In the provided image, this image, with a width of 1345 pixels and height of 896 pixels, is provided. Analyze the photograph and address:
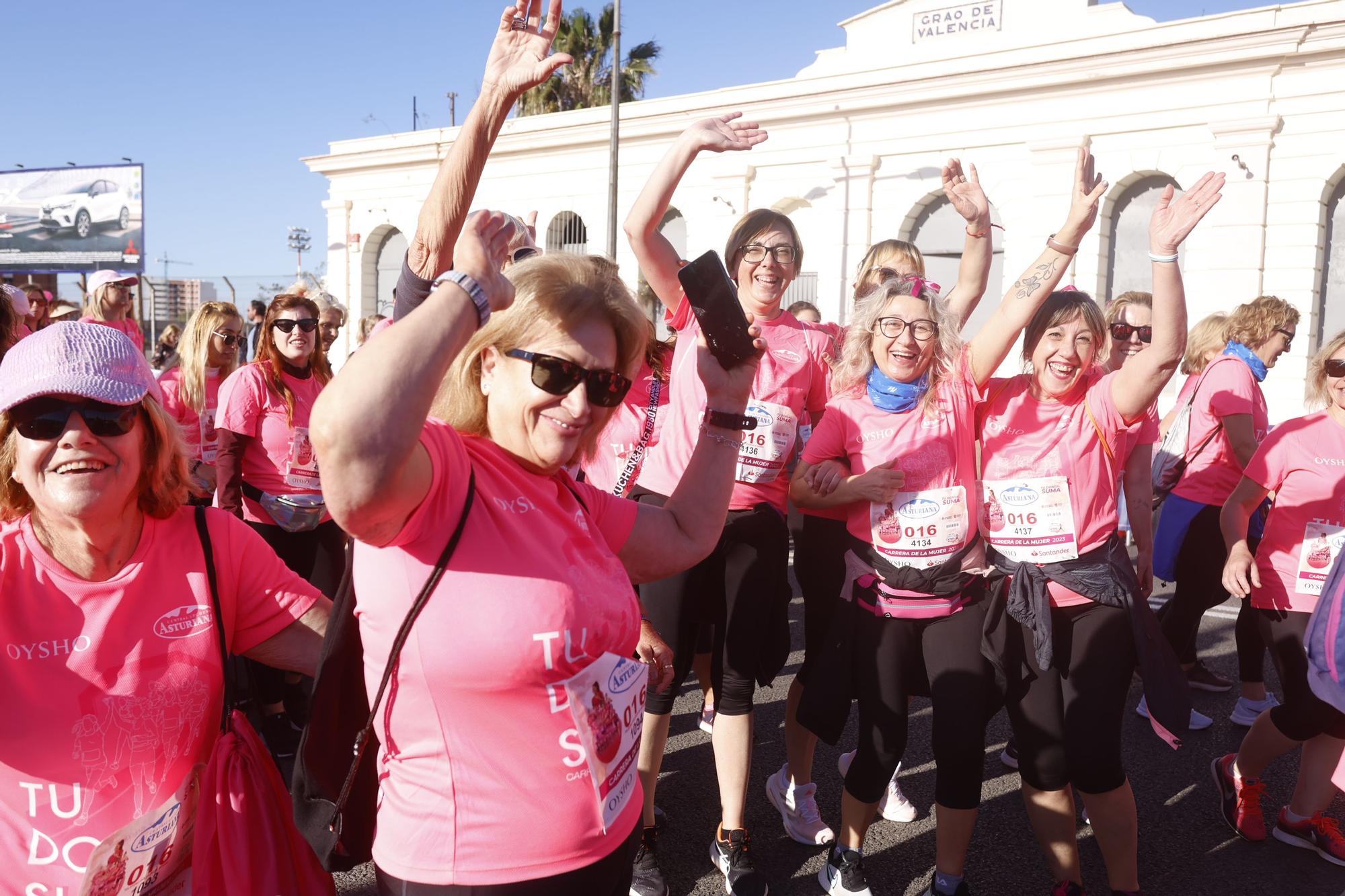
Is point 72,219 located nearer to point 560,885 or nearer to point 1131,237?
point 1131,237

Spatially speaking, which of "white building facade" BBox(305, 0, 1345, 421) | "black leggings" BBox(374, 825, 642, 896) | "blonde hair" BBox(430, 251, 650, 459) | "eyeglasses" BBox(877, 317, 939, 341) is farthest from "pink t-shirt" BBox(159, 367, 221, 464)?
"white building facade" BBox(305, 0, 1345, 421)

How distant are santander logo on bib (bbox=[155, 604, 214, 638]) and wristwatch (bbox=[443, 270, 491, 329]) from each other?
0.93 m

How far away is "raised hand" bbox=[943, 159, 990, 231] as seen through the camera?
3.41 metres

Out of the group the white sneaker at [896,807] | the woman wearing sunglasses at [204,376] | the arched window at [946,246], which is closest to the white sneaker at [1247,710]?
the white sneaker at [896,807]

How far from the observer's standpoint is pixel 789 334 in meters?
3.64

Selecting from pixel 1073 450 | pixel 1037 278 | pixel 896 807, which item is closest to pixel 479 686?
pixel 1073 450

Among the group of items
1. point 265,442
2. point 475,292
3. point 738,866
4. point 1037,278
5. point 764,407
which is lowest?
point 738,866

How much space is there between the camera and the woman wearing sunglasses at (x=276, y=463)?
4223mm

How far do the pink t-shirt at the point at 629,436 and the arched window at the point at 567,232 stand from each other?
19.7 metres

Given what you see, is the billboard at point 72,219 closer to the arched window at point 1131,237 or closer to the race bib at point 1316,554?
the arched window at point 1131,237

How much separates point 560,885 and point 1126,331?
3572 millimetres

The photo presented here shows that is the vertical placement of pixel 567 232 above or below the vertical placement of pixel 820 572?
above

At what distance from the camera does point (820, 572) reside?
3836 mm

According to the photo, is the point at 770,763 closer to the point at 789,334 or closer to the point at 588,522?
the point at 789,334
